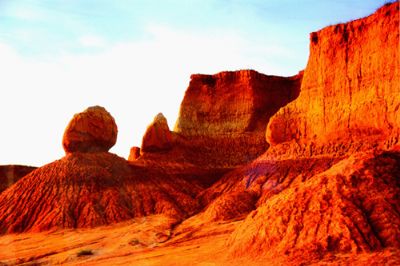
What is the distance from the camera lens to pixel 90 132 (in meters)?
30.2

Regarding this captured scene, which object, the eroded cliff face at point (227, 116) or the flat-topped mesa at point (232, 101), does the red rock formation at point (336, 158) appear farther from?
the flat-topped mesa at point (232, 101)

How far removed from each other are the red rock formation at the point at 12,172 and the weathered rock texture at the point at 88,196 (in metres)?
10.4

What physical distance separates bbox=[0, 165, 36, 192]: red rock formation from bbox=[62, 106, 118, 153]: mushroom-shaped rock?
32.1 ft

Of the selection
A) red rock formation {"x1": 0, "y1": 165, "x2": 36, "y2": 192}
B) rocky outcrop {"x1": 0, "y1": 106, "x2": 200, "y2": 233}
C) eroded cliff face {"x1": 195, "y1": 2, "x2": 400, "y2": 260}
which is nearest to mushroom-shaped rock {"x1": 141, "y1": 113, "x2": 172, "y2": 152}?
rocky outcrop {"x1": 0, "y1": 106, "x2": 200, "y2": 233}

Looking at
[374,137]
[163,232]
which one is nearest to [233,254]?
[163,232]

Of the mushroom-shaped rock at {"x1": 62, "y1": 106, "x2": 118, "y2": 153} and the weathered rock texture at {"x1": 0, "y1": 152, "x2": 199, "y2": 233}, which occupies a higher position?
the mushroom-shaped rock at {"x1": 62, "y1": 106, "x2": 118, "y2": 153}

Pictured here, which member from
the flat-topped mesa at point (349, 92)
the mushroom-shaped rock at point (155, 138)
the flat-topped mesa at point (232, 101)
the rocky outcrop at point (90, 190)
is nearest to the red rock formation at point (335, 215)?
the flat-topped mesa at point (349, 92)

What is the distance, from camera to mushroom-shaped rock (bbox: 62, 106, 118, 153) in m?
30.1

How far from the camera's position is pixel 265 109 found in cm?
3906

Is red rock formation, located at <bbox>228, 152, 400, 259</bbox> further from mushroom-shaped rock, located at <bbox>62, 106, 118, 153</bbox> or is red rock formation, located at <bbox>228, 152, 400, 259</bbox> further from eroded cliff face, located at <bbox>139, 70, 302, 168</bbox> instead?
eroded cliff face, located at <bbox>139, 70, 302, 168</bbox>

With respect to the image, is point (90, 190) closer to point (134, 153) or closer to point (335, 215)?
point (134, 153)

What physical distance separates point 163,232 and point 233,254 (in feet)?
27.4

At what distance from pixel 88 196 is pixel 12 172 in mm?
14665

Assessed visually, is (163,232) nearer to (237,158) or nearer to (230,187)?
(230,187)
